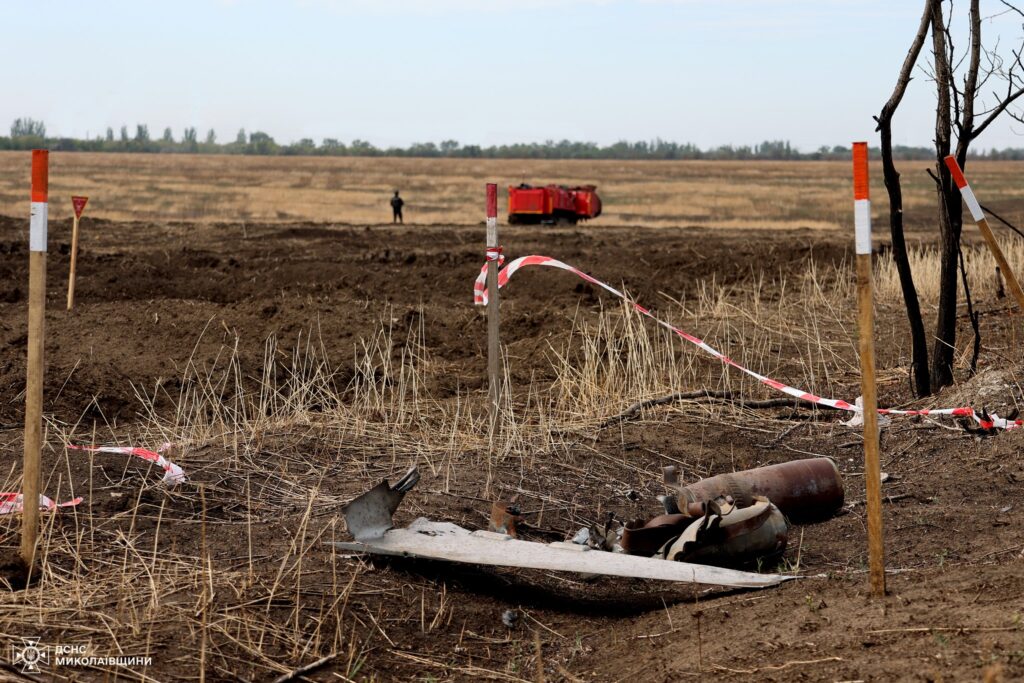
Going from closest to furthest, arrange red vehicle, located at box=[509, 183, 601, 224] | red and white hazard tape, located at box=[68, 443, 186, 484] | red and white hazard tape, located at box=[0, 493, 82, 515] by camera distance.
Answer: red and white hazard tape, located at box=[0, 493, 82, 515] < red and white hazard tape, located at box=[68, 443, 186, 484] < red vehicle, located at box=[509, 183, 601, 224]

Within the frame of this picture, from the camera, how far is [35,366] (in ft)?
15.4

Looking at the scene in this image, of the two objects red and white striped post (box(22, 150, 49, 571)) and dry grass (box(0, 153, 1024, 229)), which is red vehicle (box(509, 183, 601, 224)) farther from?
red and white striped post (box(22, 150, 49, 571))

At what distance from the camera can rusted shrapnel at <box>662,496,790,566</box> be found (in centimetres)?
503

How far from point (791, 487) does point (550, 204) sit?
25.8 meters

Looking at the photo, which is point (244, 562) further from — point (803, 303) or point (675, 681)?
point (803, 303)

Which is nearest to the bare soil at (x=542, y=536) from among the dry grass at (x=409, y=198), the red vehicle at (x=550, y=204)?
the dry grass at (x=409, y=198)

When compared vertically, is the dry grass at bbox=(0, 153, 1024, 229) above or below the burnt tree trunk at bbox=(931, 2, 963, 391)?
above

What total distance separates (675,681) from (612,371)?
4.59 m

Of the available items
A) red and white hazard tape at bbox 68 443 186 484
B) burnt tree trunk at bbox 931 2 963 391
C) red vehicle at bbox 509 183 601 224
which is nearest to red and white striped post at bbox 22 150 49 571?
red and white hazard tape at bbox 68 443 186 484

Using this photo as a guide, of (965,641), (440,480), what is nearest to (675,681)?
(965,641)

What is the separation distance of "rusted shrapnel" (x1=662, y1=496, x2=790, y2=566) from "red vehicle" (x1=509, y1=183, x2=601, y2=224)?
2621 cm

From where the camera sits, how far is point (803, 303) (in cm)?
1396

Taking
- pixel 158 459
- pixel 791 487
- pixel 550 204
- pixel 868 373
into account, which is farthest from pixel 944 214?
pixel 550 204

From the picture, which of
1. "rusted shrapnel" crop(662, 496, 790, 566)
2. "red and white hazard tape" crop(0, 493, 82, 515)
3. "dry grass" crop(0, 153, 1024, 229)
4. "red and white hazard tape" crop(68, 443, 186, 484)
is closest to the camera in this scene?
"rusted shrapnel" crop(662, 496, 790, 566)
